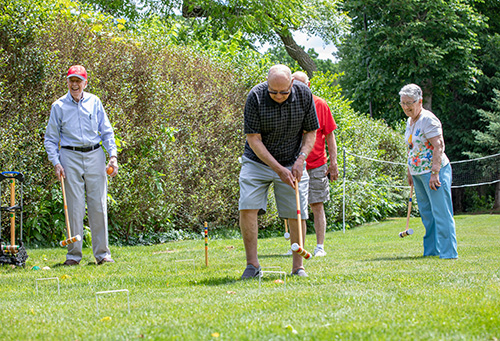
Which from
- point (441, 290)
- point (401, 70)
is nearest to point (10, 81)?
point (441, 290)

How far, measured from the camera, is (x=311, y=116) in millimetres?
4504

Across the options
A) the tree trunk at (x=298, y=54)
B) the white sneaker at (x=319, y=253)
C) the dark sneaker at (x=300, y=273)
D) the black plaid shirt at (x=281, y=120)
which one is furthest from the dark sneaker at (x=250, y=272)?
the tree trunk at (x=298, y=54)

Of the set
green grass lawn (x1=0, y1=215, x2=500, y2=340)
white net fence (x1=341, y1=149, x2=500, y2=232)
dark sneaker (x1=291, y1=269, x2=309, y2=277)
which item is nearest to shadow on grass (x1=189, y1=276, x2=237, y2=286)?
green grass lawn (x1=0, y1=215, x2=500, y2=340)

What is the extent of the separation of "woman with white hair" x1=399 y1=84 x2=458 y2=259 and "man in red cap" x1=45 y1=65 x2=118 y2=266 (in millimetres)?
3001

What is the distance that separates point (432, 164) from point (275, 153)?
190 cm

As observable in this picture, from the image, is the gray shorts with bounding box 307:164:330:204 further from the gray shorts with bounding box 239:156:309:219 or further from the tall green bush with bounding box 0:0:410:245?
the tall green bush with bounding box 0:0:410:245

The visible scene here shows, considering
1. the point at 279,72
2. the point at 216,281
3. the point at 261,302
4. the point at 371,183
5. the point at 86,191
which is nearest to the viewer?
the point at 261,302

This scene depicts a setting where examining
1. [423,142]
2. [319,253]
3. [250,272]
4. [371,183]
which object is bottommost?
[319,253]

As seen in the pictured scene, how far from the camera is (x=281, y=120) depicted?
4.42 meters

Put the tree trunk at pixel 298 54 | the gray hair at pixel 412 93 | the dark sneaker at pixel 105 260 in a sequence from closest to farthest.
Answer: the gray hair at pixel 412 93
the dark sneaker at pixel 105 260
the tree trunk at pixel 298 54

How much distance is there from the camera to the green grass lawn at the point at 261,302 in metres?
2.69

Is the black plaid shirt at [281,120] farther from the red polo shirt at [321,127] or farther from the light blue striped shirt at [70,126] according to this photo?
the light blue striped shirt at [70,126]

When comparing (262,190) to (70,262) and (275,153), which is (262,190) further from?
(70,262)

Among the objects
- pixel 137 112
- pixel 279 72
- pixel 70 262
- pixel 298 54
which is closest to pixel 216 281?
pixel 279 72
